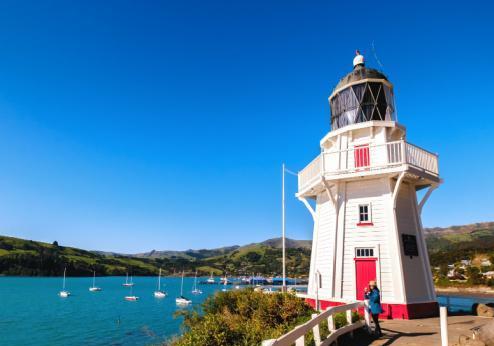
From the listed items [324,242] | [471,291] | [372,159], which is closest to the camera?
[372,159]

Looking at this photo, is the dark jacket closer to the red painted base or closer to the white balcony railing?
the red painted base

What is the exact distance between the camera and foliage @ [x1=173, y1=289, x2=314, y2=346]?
8961mm

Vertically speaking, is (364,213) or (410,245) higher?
(364,213)

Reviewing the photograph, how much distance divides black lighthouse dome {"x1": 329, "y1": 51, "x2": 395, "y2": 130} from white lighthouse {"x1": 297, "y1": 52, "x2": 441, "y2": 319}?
0.05m

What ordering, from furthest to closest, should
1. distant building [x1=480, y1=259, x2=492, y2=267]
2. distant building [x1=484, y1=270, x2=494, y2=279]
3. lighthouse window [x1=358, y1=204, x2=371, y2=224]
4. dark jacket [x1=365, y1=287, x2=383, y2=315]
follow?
1. distant building [x1=480, y1=259, x2=492, y2=267]
2. distant building [x1=484, y1=270, x2=494, y2=279]
3. lighthouse window [x1=358, y1=204, x2=371, y2=224]
4. dark jacket [x1=365, y1=287, x2=383, y2=315]

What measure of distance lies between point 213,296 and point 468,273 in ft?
179

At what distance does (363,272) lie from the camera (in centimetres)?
1728

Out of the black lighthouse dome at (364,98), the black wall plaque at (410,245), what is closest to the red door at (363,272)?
the black wall plaque at (410,245)

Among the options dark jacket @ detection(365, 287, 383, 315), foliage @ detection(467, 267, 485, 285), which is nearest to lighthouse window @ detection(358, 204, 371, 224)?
dark jacket @ detection(365, 287, 383, 315)

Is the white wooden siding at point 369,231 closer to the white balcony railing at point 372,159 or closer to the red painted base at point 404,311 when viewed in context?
the red painted base at point 404,311

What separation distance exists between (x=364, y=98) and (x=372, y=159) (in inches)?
143

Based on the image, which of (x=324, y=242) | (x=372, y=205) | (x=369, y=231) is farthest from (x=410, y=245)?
(x=324, y=242)

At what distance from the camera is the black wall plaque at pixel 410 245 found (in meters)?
17.6

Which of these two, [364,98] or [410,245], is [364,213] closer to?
[410,245]
